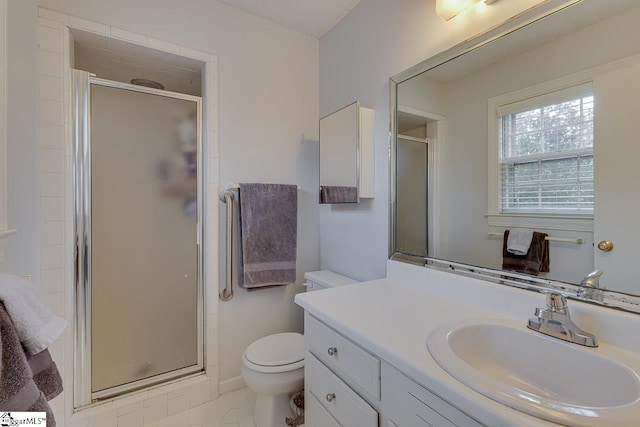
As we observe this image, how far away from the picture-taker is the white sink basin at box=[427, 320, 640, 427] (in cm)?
52

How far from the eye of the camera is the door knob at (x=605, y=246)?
0.84 metres

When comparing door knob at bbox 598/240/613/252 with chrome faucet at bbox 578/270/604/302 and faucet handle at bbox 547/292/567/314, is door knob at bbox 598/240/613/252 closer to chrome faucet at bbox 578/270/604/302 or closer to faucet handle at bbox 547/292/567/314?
chrome faucet at bbox 578/270/604/302

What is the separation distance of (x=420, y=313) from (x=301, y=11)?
1893 millimetres

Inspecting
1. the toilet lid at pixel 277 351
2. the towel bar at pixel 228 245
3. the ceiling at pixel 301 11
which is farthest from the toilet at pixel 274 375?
the ceiling at pixel 301 11

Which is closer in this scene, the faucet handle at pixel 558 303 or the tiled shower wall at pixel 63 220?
the faucet handle at pixel 558 303

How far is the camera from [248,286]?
70.2 inches

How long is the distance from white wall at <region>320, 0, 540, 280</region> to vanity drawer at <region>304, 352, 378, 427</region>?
2.24 ft

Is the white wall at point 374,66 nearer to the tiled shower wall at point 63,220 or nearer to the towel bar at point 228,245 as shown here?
the towel bar at point 228,245

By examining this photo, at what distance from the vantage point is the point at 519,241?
1.04 meters

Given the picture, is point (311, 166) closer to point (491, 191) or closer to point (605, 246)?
point (491, 191)

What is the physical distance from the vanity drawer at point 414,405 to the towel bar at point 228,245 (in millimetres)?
1217

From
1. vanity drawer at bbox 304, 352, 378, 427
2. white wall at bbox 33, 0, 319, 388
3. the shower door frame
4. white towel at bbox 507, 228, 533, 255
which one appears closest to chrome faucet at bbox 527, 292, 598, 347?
white towel at bbox 507, 228, 533, 255

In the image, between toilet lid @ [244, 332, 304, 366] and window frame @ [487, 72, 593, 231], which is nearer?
window frame @ [487, 72, 593, 231]

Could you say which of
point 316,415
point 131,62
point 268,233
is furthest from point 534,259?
point 131,62
